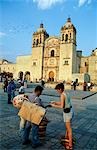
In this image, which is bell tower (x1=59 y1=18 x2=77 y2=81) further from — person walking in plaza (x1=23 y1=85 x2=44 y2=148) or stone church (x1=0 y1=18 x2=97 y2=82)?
person walking in plaza (x1=23 y1=85 x2=44 y2=148)

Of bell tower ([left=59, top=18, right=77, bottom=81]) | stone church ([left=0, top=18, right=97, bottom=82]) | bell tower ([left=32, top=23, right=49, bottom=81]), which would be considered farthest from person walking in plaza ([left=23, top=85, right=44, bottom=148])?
bell tower ([left=32, top=23, right=49, bottom=81])

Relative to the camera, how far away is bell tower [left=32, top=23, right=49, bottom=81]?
2153 inches

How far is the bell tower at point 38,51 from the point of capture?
54688mm

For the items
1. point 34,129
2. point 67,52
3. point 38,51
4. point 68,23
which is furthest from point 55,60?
point 34,129

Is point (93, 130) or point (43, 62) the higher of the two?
point (43, 62)

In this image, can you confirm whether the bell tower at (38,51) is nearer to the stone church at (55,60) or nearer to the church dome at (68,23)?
the stone church at (55,60)

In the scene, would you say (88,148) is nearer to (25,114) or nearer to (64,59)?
(25,114)

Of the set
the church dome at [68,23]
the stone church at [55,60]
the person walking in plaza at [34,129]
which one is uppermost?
the church dome at [68,23]

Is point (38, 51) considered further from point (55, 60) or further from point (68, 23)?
point (68, 23)

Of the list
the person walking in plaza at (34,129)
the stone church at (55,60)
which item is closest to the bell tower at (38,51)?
the stone church at (55,60)

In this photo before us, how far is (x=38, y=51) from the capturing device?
55.9m

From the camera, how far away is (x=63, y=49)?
51812 mm

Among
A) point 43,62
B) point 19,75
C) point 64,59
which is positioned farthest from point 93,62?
point 19,75

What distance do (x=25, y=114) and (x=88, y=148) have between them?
1.50 metres
